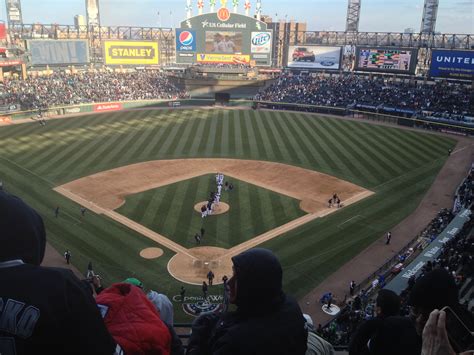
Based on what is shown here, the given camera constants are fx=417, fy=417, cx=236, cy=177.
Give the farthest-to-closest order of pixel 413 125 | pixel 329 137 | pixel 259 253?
pixel 413 125, pixel 329 137, pixel 259 253

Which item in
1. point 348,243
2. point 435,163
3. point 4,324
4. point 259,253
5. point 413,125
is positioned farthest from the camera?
point 413,125

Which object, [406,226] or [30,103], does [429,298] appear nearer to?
[406,226]

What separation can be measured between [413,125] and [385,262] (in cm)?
3967

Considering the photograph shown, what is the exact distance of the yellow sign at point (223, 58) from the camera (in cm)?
7406

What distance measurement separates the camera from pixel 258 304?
324 cm

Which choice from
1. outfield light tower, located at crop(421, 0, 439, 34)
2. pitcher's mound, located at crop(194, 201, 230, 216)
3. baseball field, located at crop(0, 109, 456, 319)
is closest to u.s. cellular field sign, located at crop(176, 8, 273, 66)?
baseball field, located at crop(0, 109, 456, 319)

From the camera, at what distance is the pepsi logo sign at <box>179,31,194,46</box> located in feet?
239

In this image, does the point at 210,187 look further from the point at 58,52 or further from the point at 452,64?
the point at 58,52

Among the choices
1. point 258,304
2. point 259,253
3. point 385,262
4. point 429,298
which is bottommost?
point 385,262

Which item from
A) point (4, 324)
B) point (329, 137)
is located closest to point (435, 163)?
point (329, 137)

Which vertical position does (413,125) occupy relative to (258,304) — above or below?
below

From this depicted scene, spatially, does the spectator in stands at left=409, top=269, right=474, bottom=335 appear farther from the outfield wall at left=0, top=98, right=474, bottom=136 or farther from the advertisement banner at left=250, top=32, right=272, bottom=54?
the advertisement banner at left=250, top=32, right=272, bottom=54

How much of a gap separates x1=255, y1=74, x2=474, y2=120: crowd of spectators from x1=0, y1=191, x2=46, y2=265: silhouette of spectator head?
6040cm

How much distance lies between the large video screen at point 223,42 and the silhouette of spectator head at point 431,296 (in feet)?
242
